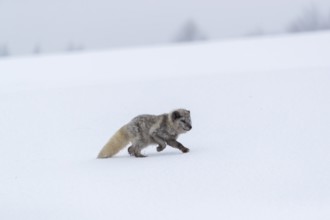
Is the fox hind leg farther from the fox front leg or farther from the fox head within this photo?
the fox head

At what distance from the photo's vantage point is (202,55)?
23781 millimetres

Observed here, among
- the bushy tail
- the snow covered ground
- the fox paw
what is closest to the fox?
the bushy tail

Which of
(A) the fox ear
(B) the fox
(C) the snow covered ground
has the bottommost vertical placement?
(C) the snow covered ground

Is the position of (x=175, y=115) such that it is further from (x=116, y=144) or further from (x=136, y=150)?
(x=116, y=144)

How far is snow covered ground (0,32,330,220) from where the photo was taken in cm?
780

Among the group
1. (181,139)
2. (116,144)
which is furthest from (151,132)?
(181,139)

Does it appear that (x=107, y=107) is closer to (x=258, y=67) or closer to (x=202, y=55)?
(x=258, y=67)

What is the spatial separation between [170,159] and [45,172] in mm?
1599

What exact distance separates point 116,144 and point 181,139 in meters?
1.79

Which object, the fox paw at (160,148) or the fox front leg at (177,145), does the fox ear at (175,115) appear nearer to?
the fox front leg at (177,145)

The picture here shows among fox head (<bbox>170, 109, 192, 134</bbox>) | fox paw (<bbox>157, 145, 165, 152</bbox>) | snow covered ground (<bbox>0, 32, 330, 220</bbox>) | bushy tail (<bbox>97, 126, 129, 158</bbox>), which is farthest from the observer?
fox paw (<bbox>157, 145, 165, 152</bbox>)

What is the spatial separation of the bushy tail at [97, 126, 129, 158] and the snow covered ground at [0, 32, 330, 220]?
22 centimetres

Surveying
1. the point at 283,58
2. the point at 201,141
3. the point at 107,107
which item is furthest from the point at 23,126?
the point at 283,58

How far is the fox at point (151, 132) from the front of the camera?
10297mm
